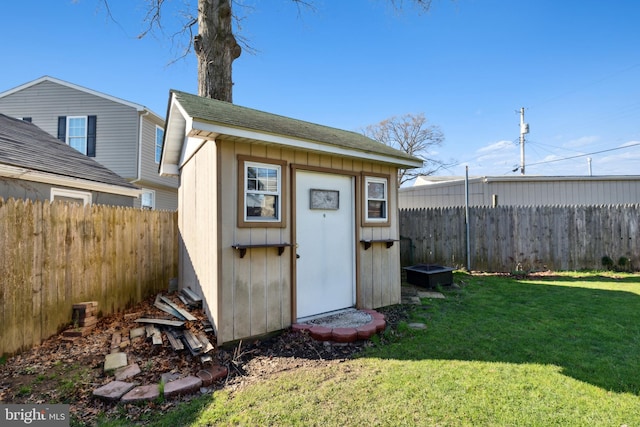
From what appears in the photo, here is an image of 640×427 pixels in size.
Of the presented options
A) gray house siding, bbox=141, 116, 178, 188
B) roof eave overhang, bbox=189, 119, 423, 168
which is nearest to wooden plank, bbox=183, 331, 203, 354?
roof eave overhang, bbox=189, 119, 423, 168

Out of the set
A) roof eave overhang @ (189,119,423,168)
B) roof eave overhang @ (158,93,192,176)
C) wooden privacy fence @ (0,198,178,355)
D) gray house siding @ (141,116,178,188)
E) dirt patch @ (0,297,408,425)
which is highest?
gray house siding @ (141,116,178,188)

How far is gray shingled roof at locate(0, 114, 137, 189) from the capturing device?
5832 mm

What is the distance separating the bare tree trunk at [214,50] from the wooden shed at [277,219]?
2.76m

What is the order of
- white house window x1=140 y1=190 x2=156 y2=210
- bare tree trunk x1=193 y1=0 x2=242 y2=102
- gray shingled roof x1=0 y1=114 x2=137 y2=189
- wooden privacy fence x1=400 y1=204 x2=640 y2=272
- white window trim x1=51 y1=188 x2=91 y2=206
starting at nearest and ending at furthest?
1. gray shingled roof x1=0 y1=114 x2=137 y2=189
2. white window trim x1=51 y1=188 x2=91 y2=206
3. bare tree trunk x1=193 y1=0 x2=242 y2=102
4. wooden privacy fence x1=400 y1=204 x2=640 y2=272
5. white house window x1=140 y1=190 x2=156 y2=210

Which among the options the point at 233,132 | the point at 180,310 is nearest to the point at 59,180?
the point at 180,310

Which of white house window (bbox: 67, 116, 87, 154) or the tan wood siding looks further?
white house window (bbox: 67, 116, 87, 154)

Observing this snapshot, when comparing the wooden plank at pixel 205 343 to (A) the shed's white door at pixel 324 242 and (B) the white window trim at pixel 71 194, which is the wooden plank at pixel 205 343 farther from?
(B) the white window trim at pixel 71 194

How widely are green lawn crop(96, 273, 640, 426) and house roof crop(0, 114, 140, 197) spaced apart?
588 centimetres

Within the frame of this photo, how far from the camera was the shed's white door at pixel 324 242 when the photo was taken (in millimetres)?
4477

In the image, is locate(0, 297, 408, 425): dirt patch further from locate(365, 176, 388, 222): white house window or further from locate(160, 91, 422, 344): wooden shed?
locate(365, 176, 388, 222): white house window

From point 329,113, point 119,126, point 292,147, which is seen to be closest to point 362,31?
point 329,113

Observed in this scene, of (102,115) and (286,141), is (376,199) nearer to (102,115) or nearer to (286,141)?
(286,141)

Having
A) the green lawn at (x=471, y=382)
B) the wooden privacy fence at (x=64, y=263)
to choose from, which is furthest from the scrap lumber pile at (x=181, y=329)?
the wooden privacy fence at (x=64, y=263)

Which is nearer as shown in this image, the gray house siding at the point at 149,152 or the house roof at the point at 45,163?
the house roof at the point at 45,163
